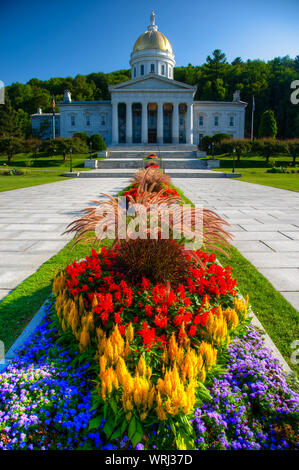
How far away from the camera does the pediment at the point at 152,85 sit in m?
57.9

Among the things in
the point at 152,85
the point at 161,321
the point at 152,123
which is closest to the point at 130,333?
the point at 161,321

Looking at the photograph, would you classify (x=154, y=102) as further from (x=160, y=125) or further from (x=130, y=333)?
(x=130, y=333)

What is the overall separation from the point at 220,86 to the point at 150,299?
8806cm

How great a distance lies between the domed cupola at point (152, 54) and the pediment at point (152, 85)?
10194 millimetres

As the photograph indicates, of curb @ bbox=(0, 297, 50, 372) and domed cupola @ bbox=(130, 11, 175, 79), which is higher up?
domed cupola @ bbox=(130, 11, 175, 79)

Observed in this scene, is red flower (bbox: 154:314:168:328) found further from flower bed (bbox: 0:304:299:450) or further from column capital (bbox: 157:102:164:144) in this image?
column capital (bbox: 157:102:164:144)

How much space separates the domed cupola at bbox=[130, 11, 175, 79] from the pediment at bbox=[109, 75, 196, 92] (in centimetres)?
1019

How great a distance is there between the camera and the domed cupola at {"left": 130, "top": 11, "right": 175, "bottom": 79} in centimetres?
6719

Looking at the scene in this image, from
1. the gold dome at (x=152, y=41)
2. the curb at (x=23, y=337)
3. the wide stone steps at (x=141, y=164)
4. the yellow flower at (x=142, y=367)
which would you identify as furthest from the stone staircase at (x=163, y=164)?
the yellow flower at (x=142, y=367)

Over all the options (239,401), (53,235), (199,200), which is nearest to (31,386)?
(239,401)

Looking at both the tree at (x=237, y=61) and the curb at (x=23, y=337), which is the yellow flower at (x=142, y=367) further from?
the tree at (x=237, y=61)

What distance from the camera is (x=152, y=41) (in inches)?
2645

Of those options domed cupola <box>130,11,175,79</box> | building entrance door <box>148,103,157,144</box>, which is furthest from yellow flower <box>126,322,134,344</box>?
domed cupola <box>130,11,175,79</box>

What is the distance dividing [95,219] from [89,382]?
64.5 inches
